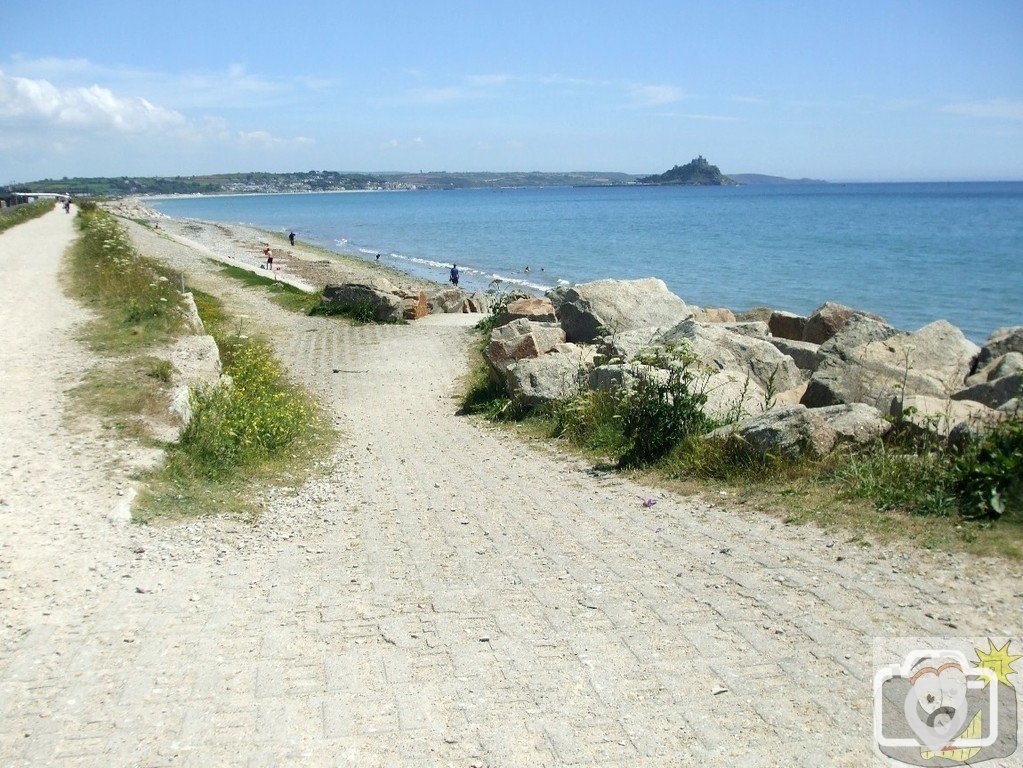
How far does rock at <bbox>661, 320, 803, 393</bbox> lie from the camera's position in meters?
11.0

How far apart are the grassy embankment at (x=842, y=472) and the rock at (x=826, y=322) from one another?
5937 millimetres

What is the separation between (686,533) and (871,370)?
4.21 metres

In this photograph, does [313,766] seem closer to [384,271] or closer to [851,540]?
[851,540]

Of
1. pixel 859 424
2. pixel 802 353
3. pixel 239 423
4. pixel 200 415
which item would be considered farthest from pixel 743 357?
pixel 200 415

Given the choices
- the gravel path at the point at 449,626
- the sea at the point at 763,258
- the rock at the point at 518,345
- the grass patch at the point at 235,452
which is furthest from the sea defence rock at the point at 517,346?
the sea at the point at 763,258

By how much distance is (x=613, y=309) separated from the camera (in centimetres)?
1534

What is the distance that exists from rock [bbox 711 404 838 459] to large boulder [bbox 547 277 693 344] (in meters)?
7.15

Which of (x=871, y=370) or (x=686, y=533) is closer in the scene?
(x=686, y=533)

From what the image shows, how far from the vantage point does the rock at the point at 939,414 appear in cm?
739

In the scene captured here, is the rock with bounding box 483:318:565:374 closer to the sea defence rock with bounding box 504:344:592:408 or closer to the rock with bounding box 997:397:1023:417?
the sea defence rock with bounding box 504:344:592:408

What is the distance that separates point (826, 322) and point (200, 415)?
10.9m

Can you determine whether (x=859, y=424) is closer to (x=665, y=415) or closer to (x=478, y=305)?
(x=665, y=415)

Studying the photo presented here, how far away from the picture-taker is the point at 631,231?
75375mm

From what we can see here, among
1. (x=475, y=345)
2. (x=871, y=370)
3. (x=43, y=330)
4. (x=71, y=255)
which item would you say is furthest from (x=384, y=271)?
(x=871, y=370)
